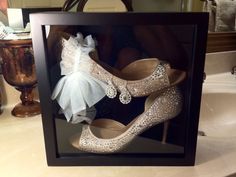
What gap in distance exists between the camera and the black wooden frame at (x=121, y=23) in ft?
1.45

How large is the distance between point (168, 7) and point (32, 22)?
639 mm

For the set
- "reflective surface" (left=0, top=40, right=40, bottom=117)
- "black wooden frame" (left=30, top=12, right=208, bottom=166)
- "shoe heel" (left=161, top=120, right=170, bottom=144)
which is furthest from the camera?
"reflective surface" (left=0, top=40, right=40, bottom=117)

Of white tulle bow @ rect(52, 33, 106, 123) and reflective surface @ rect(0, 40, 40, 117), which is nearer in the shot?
white tulle bow @ rect(52, 33, 106, 123)

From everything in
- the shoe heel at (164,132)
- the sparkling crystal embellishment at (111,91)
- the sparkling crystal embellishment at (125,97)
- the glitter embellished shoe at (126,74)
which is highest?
the glitter embellished shoe at (126,74)

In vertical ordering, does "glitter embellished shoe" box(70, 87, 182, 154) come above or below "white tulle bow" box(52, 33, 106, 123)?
below

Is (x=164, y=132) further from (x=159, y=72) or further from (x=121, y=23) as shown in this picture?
(x=121, y=23)

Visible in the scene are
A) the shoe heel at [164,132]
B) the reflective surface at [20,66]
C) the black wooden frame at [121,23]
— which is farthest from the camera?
the reflective surface at [20,66]

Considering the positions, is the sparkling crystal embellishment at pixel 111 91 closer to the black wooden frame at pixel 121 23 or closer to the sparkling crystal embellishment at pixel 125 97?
the sparkling crystal embellishment at pixel 125 97

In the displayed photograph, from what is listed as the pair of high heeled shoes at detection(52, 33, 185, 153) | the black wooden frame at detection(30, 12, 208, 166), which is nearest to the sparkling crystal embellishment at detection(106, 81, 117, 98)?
the pair of high heeled shoes at detection(52, 33, 185, 153)

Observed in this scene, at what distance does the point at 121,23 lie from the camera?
0.45 metres

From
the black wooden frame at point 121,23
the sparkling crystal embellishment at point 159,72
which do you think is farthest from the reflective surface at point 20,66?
the sparkling crystal embellishment at point 159,72

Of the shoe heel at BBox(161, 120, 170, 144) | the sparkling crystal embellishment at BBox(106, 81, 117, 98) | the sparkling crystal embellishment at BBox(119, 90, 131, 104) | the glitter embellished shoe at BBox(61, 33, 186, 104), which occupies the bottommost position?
the shoe heel at BBox(161, 120, 170, 144)

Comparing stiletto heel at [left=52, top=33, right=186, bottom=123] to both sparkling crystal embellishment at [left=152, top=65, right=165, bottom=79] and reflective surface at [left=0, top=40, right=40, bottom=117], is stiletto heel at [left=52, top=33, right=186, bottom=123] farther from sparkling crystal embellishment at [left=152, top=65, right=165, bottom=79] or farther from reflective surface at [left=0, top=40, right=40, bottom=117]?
reflective surface at [left=0, top=40, right=40, bottom=117]

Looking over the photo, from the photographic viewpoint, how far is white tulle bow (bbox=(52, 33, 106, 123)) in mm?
479
